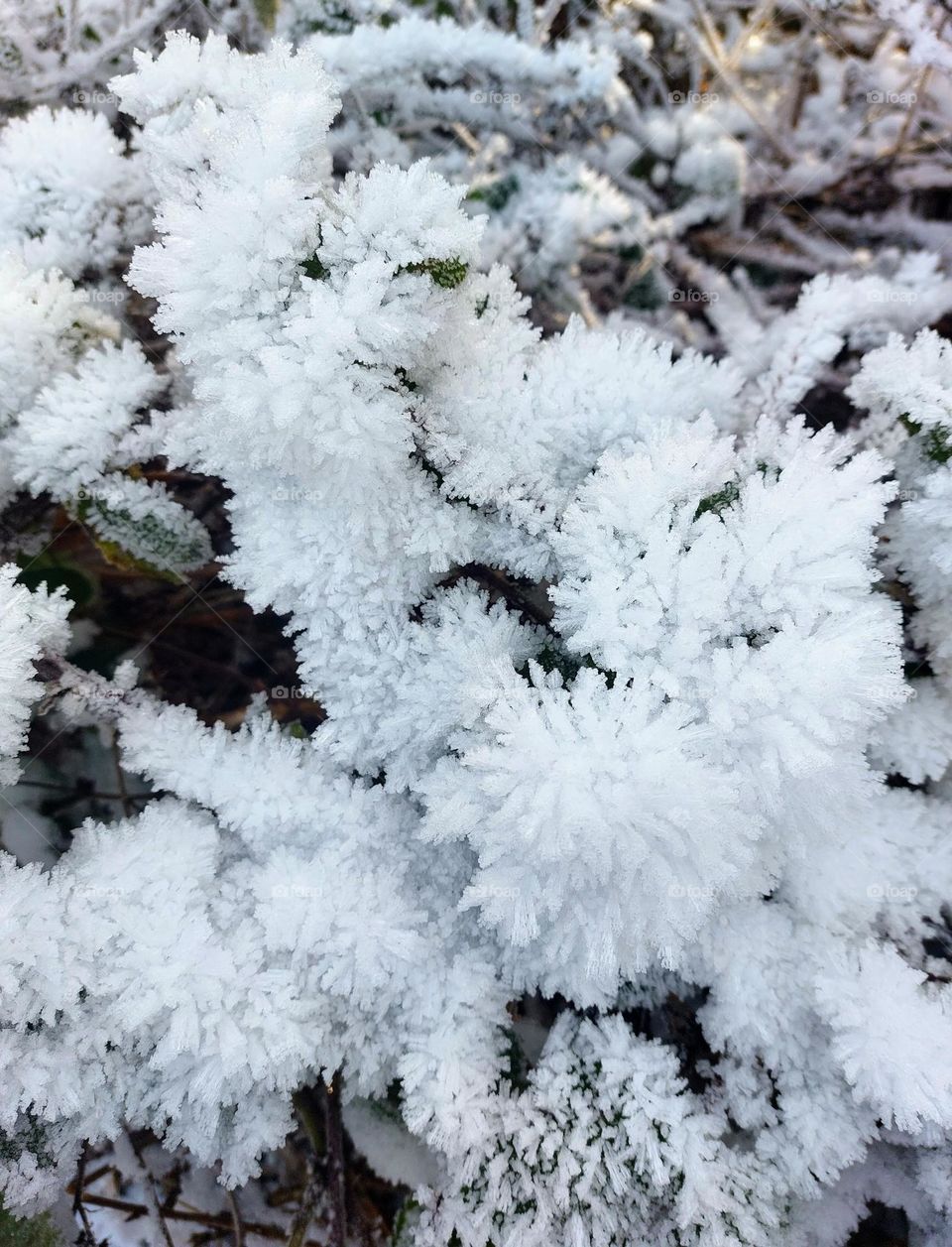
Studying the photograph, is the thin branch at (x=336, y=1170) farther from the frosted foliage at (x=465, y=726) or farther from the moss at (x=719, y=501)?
the moss at (x=719, y=501)

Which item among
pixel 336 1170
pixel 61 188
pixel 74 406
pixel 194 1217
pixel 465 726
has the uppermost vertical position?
pixel 61 188

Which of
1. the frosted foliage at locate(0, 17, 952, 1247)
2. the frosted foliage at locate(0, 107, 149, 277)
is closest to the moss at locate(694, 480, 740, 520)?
the frosted foliage at locate(0, 17, 952, 1247)

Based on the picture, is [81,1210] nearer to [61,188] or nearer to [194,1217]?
[194,1217]

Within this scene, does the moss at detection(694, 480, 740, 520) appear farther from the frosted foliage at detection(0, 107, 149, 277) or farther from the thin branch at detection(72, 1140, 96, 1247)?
the thin branch at detection(72, 1140, 96, 1247)

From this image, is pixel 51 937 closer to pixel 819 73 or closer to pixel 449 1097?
pixel 449 1097

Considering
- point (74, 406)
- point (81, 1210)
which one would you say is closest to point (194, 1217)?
point (81, 1210)

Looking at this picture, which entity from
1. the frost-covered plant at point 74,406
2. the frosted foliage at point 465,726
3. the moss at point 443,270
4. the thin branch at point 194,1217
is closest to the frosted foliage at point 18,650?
the frosted foliage at point 465,726

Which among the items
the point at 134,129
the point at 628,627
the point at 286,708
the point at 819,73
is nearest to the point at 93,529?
the point at 286,708

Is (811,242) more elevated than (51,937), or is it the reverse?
(811,242)
